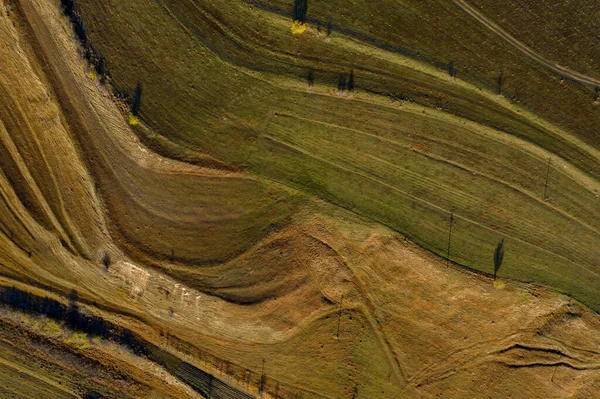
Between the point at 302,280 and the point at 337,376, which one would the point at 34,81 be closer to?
the point at 302,280

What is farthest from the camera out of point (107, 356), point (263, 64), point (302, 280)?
A: point (107, 356)

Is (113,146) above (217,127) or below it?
below

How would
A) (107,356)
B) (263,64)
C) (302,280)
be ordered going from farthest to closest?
1. (107,356)
2. (302,280)
3. (263,64)

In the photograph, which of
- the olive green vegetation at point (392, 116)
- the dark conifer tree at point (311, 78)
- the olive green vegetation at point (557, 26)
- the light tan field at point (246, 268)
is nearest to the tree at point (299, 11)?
the olive green vegetation at point (392, 116)

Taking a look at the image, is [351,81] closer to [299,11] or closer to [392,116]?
[392,116]

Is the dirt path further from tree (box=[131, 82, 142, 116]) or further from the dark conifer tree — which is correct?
tree (box=[131, 82, 142, 116])

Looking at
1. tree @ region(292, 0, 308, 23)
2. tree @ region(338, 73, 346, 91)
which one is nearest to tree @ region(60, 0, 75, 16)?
tree @ region(292, 0, 308, 23)

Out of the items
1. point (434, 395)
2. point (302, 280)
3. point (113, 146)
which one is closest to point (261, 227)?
point (302, 280)

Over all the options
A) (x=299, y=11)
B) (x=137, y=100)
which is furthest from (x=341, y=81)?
(x=137, y=100)
